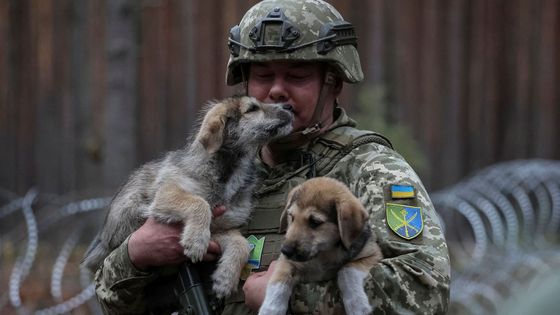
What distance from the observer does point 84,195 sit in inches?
474

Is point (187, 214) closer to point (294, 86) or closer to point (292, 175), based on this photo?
point (292, 175)

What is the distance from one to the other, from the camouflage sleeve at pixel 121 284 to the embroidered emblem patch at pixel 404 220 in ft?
3.72

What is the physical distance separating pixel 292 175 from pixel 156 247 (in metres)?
0.67

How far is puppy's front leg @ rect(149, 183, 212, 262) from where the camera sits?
4.34 meters

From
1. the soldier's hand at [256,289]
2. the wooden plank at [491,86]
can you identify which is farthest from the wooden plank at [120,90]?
the soldier's hand at [256,289]

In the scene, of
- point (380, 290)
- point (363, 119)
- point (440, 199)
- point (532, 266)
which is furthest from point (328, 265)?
point (363, 119)

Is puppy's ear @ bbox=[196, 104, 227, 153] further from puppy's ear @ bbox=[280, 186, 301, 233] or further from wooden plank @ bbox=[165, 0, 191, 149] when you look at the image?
wooden plank @ bbox=[165, 0, 191, 149]

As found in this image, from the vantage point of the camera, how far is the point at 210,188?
4703mm

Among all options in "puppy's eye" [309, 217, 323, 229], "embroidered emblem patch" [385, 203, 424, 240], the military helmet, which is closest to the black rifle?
"puppy's eye" [309, 217, 323, 229]

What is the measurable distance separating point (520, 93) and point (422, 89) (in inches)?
50.0

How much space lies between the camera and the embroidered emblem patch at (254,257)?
4.36 metres

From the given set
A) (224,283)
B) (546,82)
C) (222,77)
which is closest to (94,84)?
(222,77)

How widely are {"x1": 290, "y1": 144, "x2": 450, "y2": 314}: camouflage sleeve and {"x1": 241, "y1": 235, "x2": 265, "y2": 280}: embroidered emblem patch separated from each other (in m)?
0.47

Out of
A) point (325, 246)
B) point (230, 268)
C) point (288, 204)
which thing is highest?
point (288, 204)
